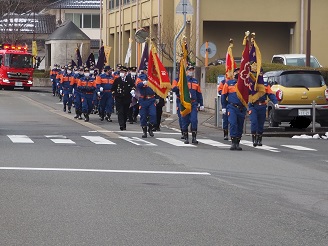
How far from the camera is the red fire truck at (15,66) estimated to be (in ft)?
212

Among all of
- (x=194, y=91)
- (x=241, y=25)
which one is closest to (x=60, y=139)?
(x=194, y=91)

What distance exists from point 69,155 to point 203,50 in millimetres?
15903

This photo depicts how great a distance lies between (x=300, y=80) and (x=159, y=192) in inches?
591

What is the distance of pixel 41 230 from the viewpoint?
9836mm

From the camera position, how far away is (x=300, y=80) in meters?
27.4

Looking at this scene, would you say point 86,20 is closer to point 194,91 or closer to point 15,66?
point 15,66

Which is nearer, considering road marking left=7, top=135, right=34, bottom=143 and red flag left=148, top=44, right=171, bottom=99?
road marking left=7, top=135, right=34, bottom=143

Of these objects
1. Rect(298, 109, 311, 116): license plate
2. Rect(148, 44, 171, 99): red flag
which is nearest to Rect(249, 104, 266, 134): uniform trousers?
Rect(148, 44, 171, 99): red flag

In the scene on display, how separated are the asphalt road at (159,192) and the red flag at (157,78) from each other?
2.19 meters

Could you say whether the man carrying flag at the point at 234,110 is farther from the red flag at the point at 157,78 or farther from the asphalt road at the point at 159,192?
the red flag at the point at 157,78

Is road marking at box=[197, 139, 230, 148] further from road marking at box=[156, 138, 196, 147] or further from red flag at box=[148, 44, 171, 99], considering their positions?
red flag at box=[148, 44, 171, 99]

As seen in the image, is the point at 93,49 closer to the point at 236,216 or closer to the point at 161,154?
the point at 161,154

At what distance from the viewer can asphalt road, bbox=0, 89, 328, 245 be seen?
976cm

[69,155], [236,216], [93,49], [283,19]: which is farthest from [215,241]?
[93,49]
